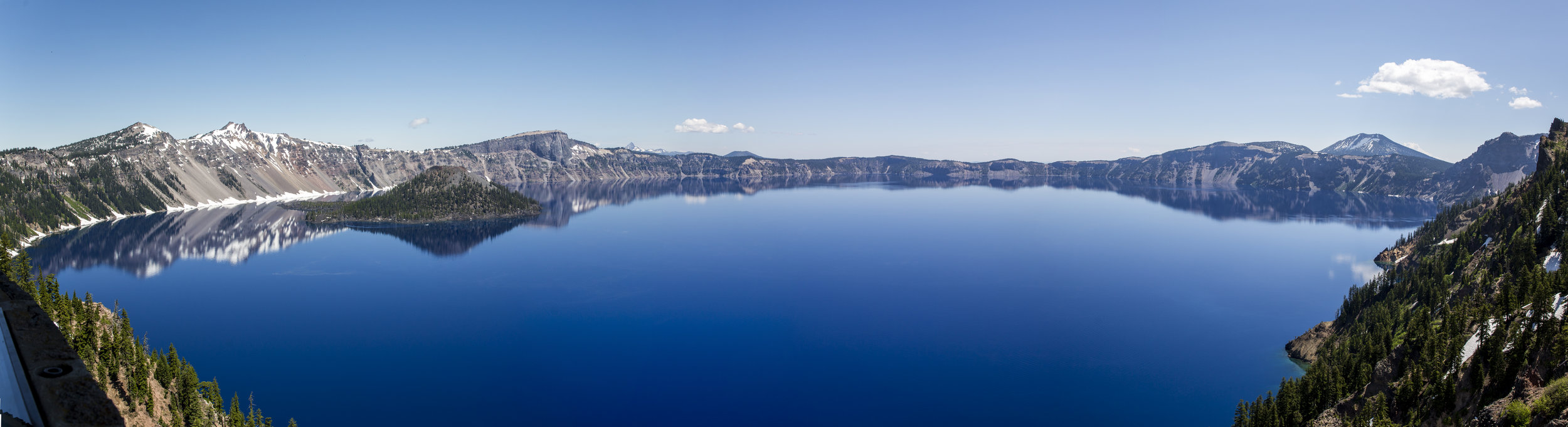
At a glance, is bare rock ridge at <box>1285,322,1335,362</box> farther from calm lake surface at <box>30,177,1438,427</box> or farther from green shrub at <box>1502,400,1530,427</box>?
green shrub at <box>1502,400,1530,427</box>

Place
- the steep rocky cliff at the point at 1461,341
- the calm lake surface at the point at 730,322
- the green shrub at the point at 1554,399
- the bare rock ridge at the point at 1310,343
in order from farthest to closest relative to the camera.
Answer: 1. the bare rock ridge at the point at 1310,343
2. the calm lake surface at the point at 730,322
3. the steep rocky cliff at the point at 1461,341
4. the green shrub at the point at 1554,399

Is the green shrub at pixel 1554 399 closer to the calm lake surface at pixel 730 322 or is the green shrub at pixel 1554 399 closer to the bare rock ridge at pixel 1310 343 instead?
the calm lake surface at pixel 730 322

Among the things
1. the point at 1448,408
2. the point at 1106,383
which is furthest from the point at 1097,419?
the point at 1448,408

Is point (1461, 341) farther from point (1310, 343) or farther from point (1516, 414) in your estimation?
point (1310, 343)

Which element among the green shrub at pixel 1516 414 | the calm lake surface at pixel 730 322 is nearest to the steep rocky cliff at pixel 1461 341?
the green shrub at pixel 1516 414

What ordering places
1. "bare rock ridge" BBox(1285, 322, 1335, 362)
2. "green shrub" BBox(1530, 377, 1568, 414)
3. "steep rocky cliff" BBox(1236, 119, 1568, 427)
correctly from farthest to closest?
"bare rock ridge" BBox(1285, 322, 1335, 362) < "steep rocky cliff" BBox(1236, 119, 1568, 427) < "green shrub" BBox(1530, 377, 1568, 414)

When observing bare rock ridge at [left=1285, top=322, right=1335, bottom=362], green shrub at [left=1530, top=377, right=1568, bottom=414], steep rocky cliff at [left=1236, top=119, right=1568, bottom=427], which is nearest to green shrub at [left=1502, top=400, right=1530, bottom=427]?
steep rocky cliff at [left=1236, top=119, right=1568, bottom=427]

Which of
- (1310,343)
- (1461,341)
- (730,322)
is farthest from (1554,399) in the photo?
(730,322)

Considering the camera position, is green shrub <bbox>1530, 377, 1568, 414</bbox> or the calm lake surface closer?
green shrub <bbox>1530, 377, 1568, 414</bbox>
